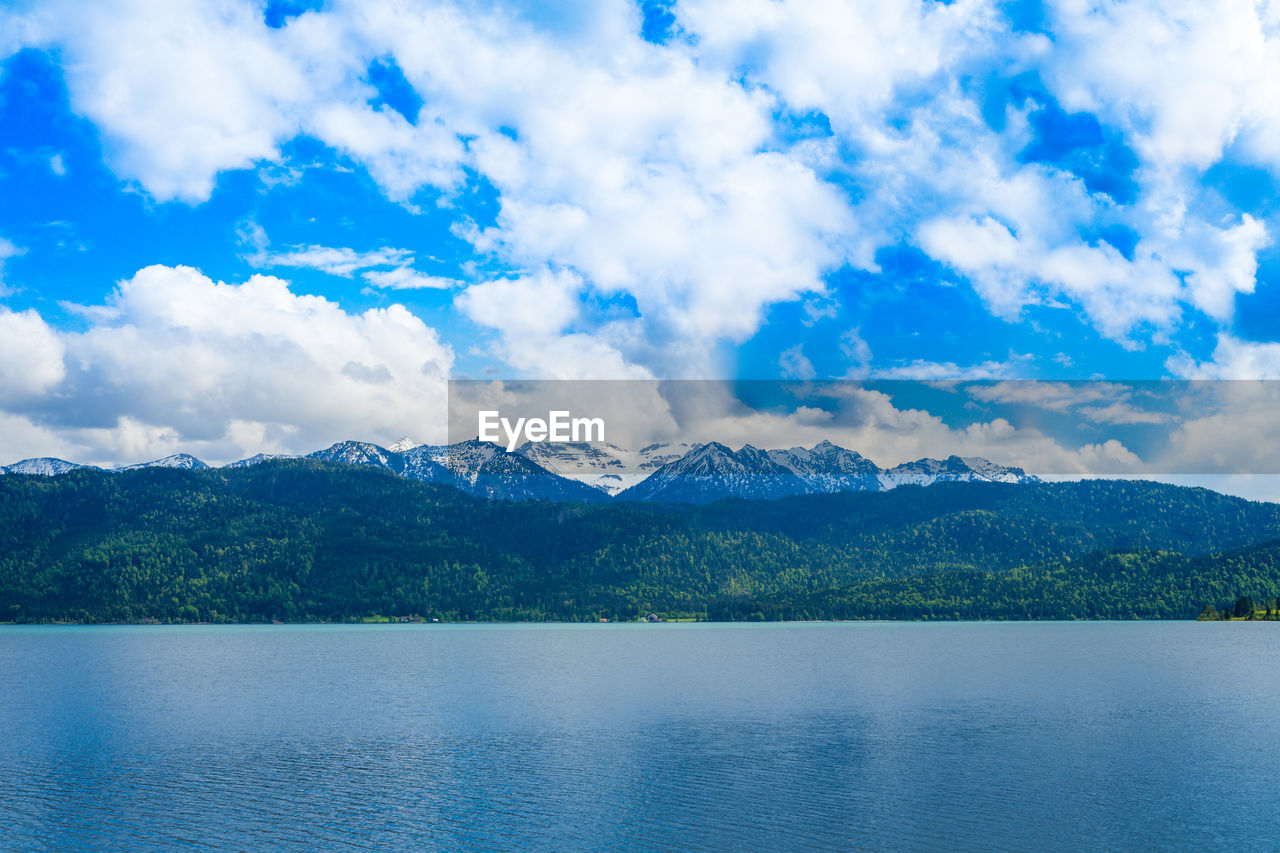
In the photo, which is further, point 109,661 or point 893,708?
point 109,661

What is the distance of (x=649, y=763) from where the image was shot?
219ft

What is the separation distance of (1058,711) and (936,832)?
52.1 metres

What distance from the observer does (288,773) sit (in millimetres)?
64375

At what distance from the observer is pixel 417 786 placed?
60344 millimetres

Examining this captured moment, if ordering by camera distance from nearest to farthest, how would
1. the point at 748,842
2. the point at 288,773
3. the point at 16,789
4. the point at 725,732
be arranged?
1. the point at 748,842
2. the point at 16,789
3. the point at 288,773
4. the point at 725,732

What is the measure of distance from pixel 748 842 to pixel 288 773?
3399cm

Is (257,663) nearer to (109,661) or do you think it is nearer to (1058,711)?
(109,661)

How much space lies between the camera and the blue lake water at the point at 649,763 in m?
48.9

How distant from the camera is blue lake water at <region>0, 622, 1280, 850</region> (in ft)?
161

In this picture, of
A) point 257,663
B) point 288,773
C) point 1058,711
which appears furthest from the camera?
point 257,663

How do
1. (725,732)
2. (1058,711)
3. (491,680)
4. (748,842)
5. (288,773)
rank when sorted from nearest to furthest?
(748,842) → (288,773) → (725,732) → (1058,711) → (491,680)

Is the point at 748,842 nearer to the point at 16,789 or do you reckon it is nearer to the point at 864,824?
the point at 864,824

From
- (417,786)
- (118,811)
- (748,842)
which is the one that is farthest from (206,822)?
(748,842)

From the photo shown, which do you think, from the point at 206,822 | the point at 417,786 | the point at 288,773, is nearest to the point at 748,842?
the point at 417,786
